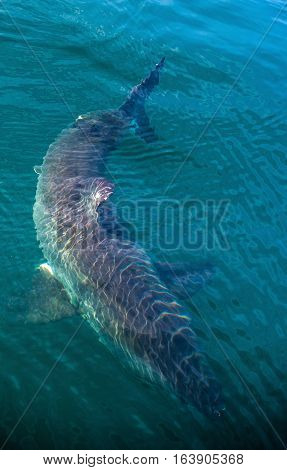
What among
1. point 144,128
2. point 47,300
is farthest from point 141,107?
point 47,300

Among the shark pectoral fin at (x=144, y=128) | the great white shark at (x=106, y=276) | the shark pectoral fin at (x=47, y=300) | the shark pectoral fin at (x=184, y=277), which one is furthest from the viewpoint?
the shark pectoral fin at (x=144, y=128)

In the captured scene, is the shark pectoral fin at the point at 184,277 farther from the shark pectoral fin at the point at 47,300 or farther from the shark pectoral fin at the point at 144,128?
the shark pectoral fin at the point at 144,128

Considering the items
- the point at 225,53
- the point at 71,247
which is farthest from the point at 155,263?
the point at 225,53

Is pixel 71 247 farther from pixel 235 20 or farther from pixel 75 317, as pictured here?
pixel 235 20

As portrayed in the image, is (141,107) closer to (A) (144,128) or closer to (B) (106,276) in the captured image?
(A) (144,128)

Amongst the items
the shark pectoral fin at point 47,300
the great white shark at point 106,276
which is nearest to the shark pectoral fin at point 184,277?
the great white shark at point 106,276
